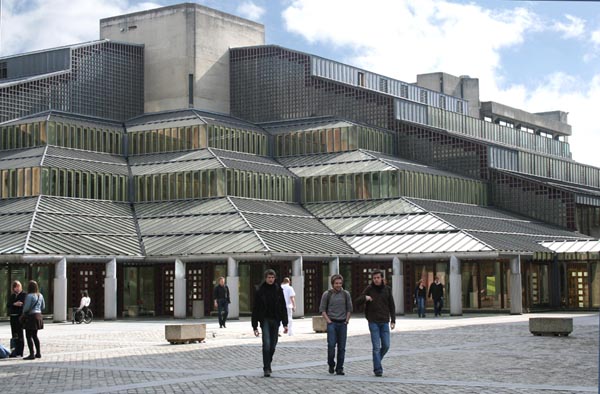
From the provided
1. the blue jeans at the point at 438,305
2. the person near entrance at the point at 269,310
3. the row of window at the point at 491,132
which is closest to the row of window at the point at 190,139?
the row of window at the point at 491,132

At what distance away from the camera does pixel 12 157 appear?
6209 cm

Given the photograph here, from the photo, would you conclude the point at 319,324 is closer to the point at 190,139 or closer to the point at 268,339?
the point at 268,339

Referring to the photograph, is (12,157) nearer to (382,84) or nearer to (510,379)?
(382,84)

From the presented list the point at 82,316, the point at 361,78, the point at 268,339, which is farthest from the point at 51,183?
the point at 268,339

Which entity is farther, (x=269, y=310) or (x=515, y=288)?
(x=515, y=288)

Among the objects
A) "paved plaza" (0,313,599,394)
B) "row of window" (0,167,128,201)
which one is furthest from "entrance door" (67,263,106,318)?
"paved plaza" (0,313,599,394)

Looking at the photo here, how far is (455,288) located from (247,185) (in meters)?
15.3

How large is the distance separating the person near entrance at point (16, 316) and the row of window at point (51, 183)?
107 ft

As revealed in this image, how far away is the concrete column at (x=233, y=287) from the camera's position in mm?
49406

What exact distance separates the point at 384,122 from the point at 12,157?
2502 cm

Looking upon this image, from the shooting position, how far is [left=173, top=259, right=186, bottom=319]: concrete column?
51875mm

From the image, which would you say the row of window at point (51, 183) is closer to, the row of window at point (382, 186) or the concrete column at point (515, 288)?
the row of window at point (382, 186)

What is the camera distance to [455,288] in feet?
171

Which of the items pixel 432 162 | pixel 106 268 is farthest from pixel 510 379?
pixel 432 162
